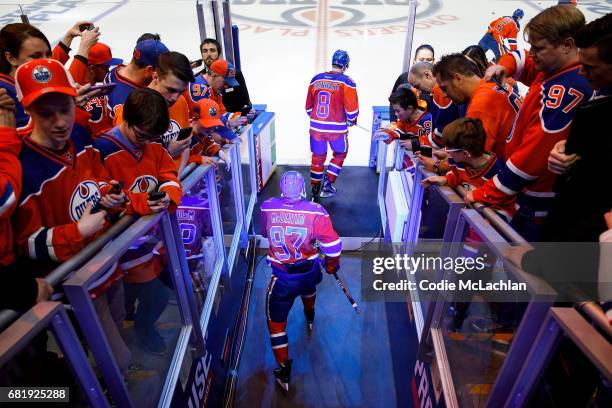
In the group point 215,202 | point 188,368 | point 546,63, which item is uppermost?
point 546,63

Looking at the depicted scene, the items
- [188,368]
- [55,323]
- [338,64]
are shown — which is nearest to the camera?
[55,323]

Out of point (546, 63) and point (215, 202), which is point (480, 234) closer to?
point (546, 63)

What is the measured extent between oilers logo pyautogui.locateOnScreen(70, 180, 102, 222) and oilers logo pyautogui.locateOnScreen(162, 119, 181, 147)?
625mm

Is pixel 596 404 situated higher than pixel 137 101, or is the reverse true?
pixel 137 101

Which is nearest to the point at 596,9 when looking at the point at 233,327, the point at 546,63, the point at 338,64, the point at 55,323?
the point at 338,64

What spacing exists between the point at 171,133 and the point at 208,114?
0.45m

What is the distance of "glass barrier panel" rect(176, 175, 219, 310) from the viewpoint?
2162mm

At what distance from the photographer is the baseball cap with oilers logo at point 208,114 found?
7.82 ft

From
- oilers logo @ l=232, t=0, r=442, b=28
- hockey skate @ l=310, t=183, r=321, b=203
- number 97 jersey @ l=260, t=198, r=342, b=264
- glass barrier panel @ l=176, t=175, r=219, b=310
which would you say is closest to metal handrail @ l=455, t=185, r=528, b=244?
number 97 jersey @ l=260, t=198, r=342, b=264

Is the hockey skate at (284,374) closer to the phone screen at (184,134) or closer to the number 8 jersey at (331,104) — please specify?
the phone screen at (184,134)

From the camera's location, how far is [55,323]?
91 centimetres

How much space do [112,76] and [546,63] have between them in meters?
2.02

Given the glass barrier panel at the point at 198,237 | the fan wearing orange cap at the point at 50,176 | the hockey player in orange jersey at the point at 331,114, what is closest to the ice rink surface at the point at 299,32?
the hockey player in orange jersey at the point at 331,114

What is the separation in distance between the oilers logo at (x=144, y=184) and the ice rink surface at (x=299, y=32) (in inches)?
140
